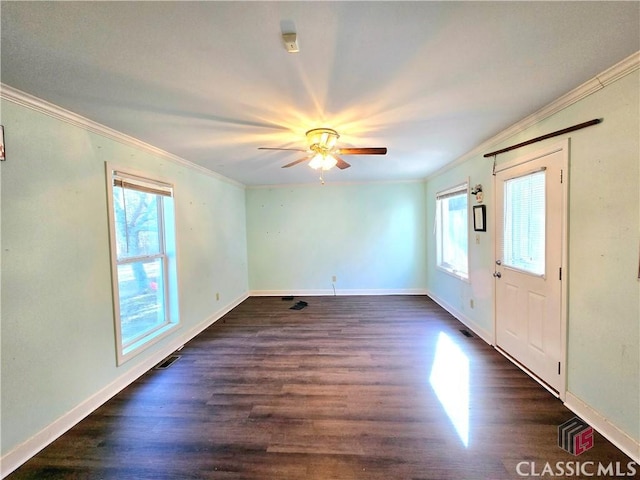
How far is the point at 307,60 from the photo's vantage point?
1430 millimetres

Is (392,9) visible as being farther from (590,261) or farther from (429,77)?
(590,261)

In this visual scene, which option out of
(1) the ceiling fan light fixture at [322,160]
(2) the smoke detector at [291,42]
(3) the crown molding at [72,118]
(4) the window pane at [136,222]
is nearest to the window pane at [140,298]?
(4) the window pane at [136,222]

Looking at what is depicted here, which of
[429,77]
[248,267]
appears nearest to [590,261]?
[429,77]

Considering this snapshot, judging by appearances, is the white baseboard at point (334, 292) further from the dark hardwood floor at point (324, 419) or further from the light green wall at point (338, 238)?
the dark hardwood floor at point (324, 419)

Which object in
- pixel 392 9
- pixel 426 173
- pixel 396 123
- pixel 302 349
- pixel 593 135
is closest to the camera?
pixel 392 9

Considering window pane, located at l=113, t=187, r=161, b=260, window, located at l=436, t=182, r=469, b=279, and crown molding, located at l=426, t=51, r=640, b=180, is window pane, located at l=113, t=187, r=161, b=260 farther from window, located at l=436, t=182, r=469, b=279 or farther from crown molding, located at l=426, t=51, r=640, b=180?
window, located at l=436, t=182, r=469, b=279

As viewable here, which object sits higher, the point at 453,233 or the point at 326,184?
the point at 326,184

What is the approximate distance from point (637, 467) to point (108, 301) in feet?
13.0

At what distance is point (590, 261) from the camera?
1.83m

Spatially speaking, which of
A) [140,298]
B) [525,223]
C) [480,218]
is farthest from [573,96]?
[140,298]

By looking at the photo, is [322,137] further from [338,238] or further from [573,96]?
[338,238]

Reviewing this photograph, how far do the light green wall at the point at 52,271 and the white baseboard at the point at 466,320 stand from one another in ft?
12.9

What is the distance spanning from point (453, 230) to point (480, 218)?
3.77 ft

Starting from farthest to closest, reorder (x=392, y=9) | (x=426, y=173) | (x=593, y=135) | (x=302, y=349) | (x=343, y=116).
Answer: (x=426, y=173)
(x=302, y=349)
(x=343, y=116)
(x=593, y=135)
(x=392, y=9)
